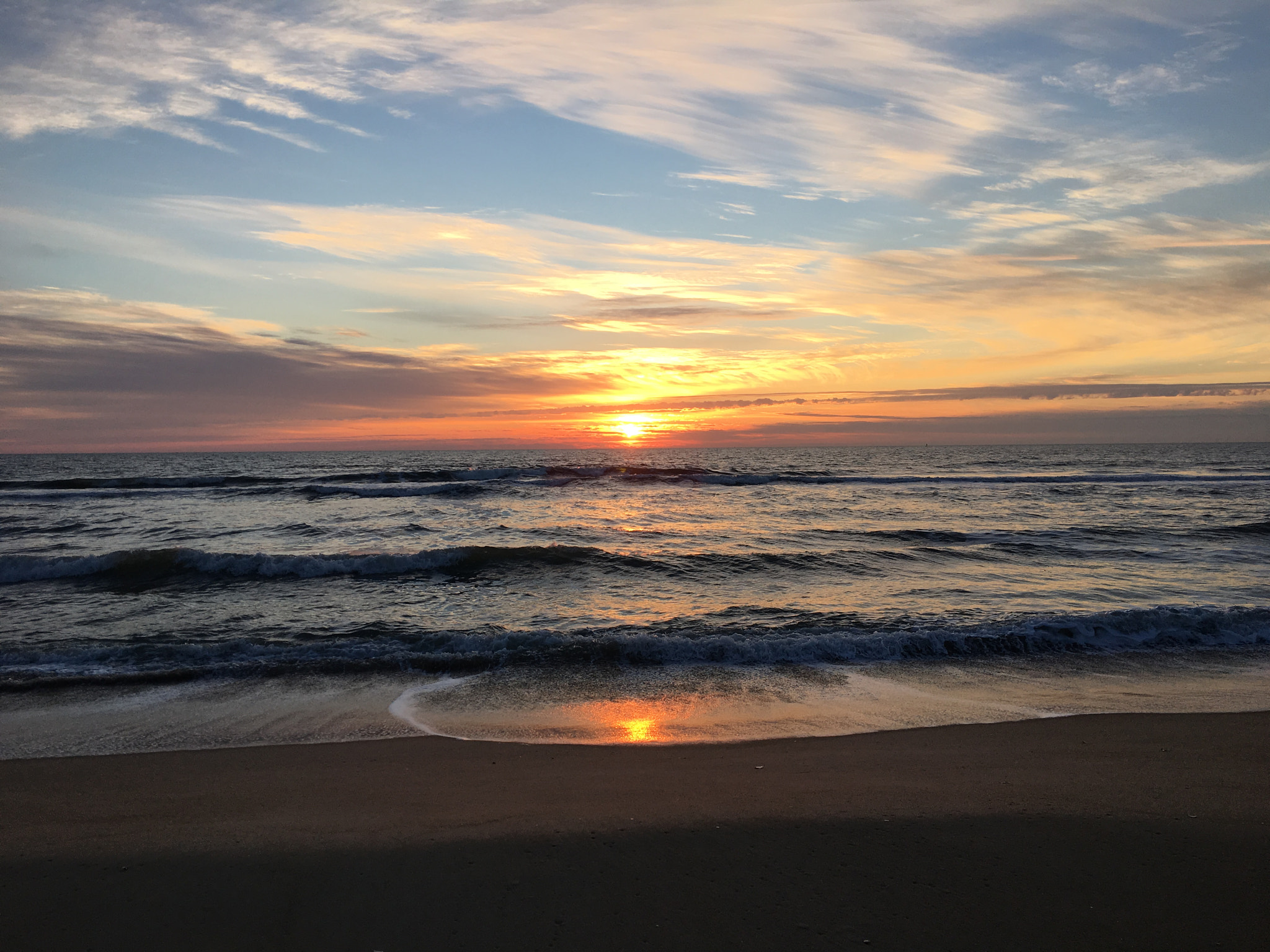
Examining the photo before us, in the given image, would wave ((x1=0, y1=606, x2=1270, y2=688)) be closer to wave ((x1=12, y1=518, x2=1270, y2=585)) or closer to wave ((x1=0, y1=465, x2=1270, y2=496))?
wave ((x1=12, y1=518, x2=1270, y2=585))

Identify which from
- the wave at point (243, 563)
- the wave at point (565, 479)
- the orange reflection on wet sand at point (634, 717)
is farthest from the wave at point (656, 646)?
the wave at point (565, 479)

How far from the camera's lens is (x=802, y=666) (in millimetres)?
8109

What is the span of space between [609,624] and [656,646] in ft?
4.71

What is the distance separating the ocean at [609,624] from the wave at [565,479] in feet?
51.7

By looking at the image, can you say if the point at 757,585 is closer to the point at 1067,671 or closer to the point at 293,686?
the point at 1067,671

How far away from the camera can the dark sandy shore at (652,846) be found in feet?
10.8

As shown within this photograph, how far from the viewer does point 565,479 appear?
41.6 m

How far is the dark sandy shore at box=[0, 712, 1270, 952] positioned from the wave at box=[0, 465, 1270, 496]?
30489 millimetres

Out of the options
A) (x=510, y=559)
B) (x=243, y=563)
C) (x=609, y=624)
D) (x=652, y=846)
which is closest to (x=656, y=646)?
(x=609, y=624)

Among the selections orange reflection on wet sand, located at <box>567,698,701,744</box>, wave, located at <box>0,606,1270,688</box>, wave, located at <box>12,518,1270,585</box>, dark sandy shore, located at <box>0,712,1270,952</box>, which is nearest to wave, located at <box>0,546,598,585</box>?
wave, located at <box>12,518,1270,585</box>

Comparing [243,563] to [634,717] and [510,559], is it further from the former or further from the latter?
[634,717]

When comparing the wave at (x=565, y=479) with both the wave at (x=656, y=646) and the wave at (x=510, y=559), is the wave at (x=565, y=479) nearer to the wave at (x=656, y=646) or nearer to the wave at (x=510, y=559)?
the wave at (x=510, y=559)

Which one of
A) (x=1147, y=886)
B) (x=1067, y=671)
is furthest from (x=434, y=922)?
(x=1067, y=671)

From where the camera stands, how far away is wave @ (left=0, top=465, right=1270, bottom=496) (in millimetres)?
38281
